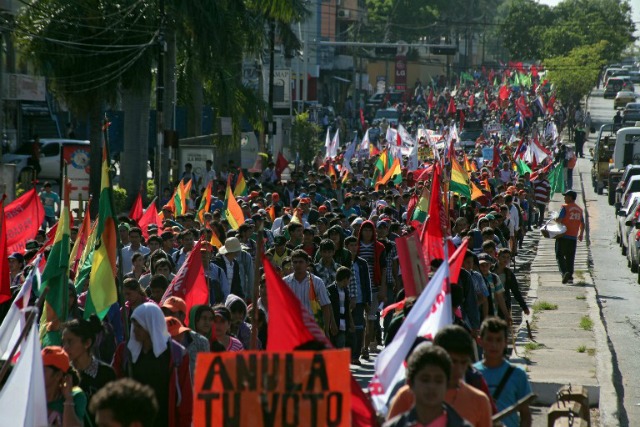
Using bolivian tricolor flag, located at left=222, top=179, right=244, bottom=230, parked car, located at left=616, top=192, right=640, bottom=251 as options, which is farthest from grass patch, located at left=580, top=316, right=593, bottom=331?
parked car, located at left=616, top=192, right=640, bottom=251

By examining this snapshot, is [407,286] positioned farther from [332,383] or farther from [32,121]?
[32,121]

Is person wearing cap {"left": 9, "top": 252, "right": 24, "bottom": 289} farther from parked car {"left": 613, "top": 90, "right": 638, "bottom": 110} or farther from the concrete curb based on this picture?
parked car {"left": 613, "top": 90, "right": 638, "bottom": 110}

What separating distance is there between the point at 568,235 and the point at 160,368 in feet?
45.3

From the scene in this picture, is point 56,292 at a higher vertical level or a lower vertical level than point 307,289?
higher

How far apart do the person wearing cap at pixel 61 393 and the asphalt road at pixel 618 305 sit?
5605 millimetres

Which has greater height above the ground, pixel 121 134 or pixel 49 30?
pixel 49 30

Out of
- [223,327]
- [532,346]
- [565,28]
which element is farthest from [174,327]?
[565,28]

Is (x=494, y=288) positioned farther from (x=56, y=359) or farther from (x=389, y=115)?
(x=389, y=115)

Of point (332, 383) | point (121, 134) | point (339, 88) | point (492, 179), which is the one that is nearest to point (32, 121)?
point (121, 134)

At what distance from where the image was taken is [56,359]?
269 inches

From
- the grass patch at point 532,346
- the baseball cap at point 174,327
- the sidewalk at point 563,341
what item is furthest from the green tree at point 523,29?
the baseball cap at point 174,327

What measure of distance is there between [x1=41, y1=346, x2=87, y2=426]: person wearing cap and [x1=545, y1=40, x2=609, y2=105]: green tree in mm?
79457

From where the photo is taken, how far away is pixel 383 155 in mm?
33219

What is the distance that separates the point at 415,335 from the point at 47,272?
331 centimetres
